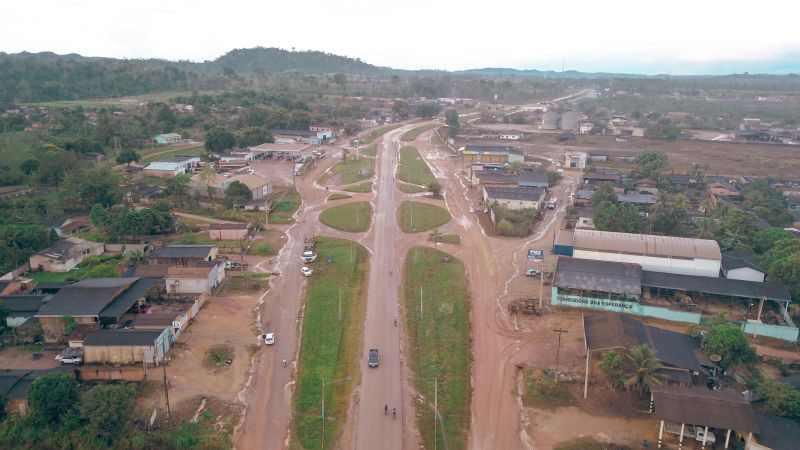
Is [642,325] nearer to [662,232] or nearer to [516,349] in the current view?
[516,349]

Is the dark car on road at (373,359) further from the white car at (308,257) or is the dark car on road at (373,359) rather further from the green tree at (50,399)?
the white car at (308,257)

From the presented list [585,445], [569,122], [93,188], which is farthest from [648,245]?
[569,122]

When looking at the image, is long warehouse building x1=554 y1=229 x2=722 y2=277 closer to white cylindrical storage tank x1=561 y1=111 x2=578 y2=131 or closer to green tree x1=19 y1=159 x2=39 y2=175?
green tree x1=19 y1=159 x2=39 y2=175

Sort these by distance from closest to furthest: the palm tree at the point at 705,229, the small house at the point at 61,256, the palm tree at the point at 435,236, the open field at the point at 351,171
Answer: the small house at the point at 61,256 → the palm tree at the point at 705,229 → the palm tree at the point at 435,236 → the open field at the point at 351,171

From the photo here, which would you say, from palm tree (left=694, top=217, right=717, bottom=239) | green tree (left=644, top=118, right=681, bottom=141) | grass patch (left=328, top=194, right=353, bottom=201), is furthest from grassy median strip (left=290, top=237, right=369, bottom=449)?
green tree (left=644, top=118, right=681, bottom=141)

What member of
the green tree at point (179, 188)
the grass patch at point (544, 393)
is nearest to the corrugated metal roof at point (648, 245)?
the grass patch at point (544, 393)
